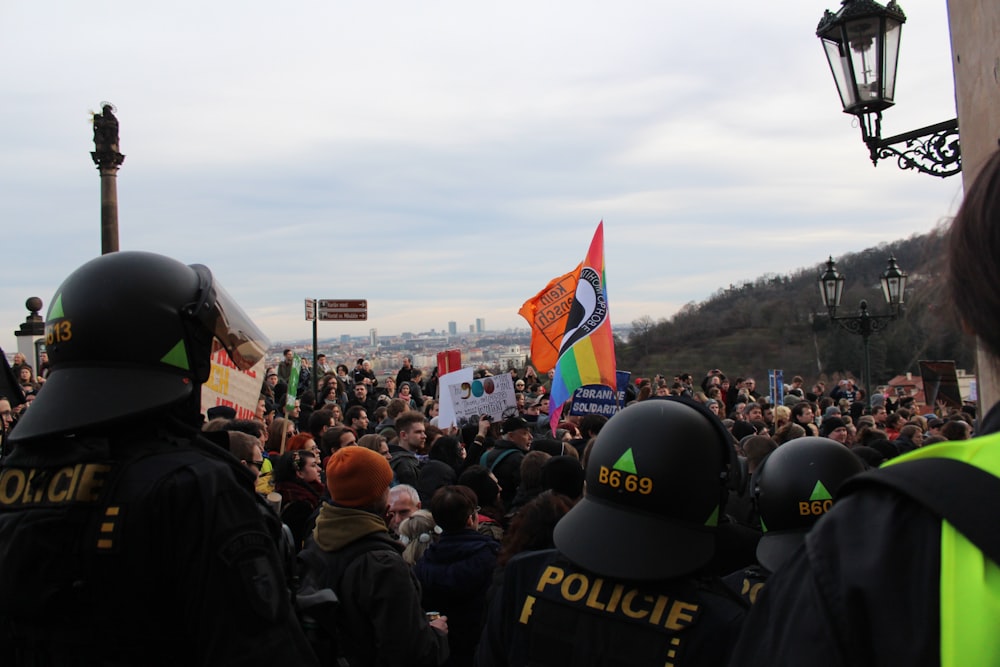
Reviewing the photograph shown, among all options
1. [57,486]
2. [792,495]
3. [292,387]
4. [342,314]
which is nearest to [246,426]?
[57,486]

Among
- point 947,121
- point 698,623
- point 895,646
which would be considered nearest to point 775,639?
point 895,646

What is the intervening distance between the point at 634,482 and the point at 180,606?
1.19 meters

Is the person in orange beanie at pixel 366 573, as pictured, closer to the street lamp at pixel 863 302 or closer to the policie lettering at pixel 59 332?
the policie lettering at pixel 59 332

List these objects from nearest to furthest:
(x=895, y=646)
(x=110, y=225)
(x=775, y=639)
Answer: (x=895, y=646) < (x=775, y=639) < (x=110, y=225)

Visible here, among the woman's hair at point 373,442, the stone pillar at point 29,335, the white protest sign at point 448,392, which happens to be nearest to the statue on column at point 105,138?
the stone pillar at point 29,335

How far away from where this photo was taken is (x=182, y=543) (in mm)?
2043

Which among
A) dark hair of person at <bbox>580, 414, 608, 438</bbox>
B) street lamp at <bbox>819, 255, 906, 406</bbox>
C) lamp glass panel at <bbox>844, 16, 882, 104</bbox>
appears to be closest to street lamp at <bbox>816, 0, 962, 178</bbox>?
lamp glass panel at <bbox>844, 16, 882, 104</bbox>

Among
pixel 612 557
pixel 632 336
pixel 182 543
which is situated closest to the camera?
pixel 182 543

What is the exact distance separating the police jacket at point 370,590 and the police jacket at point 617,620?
130 centimetres

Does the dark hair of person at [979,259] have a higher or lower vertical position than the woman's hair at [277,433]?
higher

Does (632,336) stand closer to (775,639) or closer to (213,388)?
(213,388)

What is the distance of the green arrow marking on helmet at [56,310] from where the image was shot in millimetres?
2371

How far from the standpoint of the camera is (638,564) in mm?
2172

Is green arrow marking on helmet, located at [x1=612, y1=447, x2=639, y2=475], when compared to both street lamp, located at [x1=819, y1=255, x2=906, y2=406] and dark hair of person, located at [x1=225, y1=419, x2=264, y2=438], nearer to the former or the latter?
dark hair of person, located at [x1=225, y1=419, x2=264, y2=438]
